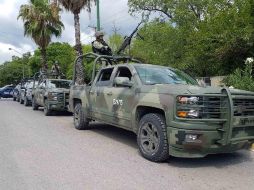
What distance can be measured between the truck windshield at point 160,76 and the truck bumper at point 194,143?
64.1 inches

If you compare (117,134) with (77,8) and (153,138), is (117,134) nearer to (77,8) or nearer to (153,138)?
(153,138)

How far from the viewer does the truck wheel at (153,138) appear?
6668 millimetres

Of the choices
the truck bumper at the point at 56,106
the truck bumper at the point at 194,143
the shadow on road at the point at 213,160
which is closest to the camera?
the truck bumper at the point at 194,143

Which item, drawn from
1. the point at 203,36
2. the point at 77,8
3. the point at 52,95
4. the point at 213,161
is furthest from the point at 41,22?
the point at 213,161

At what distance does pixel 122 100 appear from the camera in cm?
810

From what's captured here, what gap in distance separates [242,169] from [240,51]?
32.6 feet

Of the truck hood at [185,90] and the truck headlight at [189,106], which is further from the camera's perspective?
the truck hood at [185,90]

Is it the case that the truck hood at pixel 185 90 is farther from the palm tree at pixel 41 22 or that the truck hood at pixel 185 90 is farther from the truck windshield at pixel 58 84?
the palm tree at pixel 41 22

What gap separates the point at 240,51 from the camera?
51.1 feet

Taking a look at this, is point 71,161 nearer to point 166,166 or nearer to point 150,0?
point 166,166

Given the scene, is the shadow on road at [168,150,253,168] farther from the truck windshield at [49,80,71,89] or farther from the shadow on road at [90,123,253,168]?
the truck windshield at [49,80,71,89]

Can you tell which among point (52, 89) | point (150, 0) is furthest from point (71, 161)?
point (150, 0)

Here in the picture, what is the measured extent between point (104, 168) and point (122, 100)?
6.57 feet

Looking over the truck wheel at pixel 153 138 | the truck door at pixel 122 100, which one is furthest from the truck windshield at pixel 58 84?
the truck wheel at pixel 153 138
